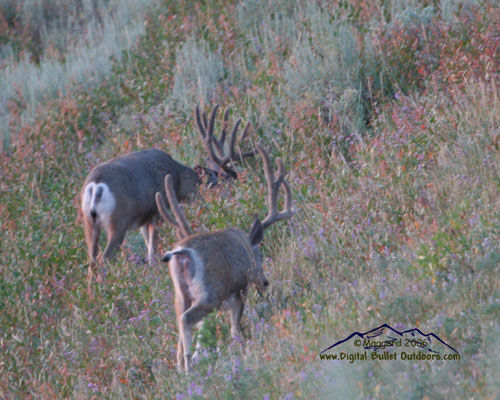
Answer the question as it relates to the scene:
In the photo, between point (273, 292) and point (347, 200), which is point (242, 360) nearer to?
→ point (273, 292)

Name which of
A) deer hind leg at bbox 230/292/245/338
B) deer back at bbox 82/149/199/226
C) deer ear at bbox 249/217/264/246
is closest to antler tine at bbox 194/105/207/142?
deer back at bbox 82/149/199/226

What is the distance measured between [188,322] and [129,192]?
9.48ft

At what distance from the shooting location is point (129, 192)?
8453 millimetres

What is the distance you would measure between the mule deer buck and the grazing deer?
5.60ft

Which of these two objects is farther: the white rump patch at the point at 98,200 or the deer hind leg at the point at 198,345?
the white rump patch at the point at 98,200

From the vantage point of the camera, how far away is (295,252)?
732 centimetres

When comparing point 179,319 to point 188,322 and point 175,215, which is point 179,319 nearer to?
point 188,322

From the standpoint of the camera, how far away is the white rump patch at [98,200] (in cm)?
814

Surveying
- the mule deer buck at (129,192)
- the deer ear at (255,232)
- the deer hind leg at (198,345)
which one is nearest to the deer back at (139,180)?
the mule deer buck at (129,192)

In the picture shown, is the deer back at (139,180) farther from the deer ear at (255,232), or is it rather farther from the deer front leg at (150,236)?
the deer ear at (255,232)

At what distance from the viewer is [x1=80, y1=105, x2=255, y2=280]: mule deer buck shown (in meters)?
8.20

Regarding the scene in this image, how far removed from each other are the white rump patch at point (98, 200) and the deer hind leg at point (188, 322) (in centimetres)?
260

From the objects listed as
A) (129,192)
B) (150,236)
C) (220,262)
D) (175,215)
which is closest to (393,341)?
(220,262)

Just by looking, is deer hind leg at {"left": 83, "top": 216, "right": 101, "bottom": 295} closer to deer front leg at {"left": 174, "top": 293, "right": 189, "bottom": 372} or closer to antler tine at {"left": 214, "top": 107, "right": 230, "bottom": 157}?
antler tine at {"left": 214, "top": 107, "right": 230, "bottom": 157}
